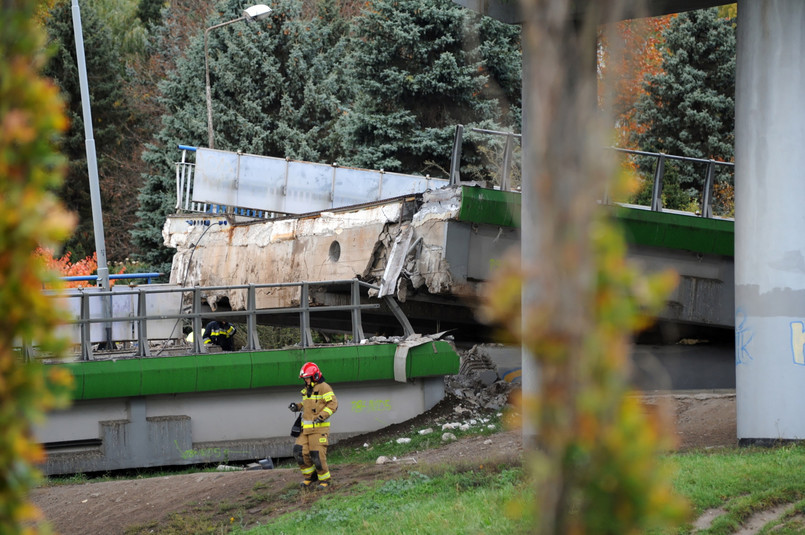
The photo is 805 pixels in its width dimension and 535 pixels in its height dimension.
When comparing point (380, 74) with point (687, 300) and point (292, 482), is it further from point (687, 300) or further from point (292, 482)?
point (292, 482)

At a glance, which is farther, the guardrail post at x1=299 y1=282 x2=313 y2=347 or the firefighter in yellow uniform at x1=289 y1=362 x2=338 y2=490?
the guardrail post at x1=299 y1=282 x2=313 y2=347

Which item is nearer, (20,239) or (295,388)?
(20,239)

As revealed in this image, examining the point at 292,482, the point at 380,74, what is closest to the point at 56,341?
the point at 292,482

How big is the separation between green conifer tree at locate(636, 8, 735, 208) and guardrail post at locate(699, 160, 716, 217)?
1394 cm

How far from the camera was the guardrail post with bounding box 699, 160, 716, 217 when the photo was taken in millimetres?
16156

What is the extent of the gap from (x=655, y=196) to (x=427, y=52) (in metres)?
13.5

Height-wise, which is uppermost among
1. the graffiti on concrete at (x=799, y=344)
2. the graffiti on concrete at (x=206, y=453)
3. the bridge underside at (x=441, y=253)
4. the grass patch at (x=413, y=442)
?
the bridge underside at (x=441, y=253)

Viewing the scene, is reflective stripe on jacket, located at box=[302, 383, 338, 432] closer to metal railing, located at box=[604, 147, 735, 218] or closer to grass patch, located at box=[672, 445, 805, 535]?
grass patch, located at box=[672, 445, 805, 535]

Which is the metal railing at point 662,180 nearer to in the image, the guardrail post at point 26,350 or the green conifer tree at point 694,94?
the guardrail post at point 26,350

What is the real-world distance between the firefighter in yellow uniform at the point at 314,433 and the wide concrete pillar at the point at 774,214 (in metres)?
5.21

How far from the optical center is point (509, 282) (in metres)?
2.54

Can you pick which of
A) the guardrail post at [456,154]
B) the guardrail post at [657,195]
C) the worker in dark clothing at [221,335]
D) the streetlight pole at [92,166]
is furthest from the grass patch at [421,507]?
the streetlight pole at [92,166]

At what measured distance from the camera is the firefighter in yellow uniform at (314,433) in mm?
11617

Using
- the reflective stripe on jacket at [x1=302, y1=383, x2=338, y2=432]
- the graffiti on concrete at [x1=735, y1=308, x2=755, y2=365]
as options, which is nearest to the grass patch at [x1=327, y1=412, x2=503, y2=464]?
the reflective stripe on jacket at [x1=302, y1=383, x2=338, y2=432]
